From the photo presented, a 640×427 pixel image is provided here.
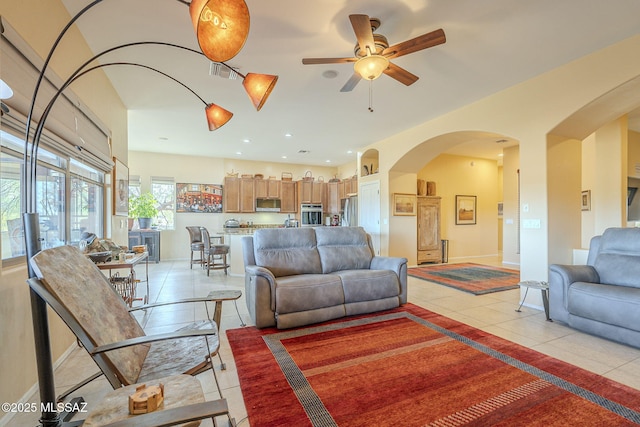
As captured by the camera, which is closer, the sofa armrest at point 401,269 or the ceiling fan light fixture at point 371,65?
the ceiling fan light fixture at point 371,65

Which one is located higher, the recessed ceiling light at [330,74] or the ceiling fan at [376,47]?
the recessed ceiling light at [330,74]

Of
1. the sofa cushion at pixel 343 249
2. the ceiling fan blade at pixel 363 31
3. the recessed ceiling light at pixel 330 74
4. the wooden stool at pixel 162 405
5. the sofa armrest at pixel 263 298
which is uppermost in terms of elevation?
the recessed ceiling light at pixel 330 74

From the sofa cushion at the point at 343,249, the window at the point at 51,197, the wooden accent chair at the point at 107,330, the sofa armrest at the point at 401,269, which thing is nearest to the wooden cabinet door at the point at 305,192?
the sofa cushion at the point at 343,249

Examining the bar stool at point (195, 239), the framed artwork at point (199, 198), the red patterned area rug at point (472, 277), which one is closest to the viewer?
the red patterned area rug at point (472, 277)

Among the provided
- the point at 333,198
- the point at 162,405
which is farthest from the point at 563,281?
the point at 333,198

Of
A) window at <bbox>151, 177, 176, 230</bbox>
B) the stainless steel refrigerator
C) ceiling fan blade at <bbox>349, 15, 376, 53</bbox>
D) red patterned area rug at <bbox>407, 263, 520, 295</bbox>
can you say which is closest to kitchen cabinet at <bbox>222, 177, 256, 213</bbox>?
window at <bbox>151, 177, 176, 230</bbox>

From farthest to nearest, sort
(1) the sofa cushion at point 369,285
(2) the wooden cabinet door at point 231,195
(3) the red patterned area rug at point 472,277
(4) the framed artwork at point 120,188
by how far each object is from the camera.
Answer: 1. (2) the wooden cabinet door at point 231,195
2. (3) the red patterned area rug at point 472,277
3. (4) the framed artwork at point 120,188
4. (1) the sofa cushion at point 369,285

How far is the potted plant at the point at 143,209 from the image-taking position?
6953 mm

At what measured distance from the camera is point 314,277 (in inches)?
126

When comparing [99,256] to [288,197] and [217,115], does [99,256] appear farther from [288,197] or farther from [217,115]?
[288,197]

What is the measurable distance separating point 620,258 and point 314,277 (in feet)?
10.3

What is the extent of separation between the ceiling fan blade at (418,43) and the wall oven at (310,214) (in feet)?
21.8

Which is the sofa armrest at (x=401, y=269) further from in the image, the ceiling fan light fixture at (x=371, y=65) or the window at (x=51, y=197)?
the window at (x=51, y=197)

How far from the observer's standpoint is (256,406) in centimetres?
176
